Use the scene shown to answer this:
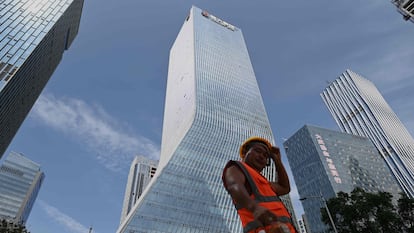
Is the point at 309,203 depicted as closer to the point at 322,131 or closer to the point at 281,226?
the point at 322,131

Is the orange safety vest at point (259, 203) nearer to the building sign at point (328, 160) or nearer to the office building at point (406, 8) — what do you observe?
the office building at point (406, 8)

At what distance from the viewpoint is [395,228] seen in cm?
1919

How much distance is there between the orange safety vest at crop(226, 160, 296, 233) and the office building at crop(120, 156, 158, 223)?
11055 cm

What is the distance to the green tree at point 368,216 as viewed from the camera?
1903 cm

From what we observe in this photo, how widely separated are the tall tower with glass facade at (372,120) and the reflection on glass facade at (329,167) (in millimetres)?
20666

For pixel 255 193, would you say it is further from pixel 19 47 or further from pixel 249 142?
pixel 19 47

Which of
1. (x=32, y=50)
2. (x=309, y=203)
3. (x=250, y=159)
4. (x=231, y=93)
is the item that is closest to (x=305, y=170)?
(x=309, y=203)

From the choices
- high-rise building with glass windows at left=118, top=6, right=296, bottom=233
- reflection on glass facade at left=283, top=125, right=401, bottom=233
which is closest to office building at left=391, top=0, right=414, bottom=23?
high-rise building with glass windows at left=118, top=6, right=296, bottom=233

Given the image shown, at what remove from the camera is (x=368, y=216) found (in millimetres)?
19766

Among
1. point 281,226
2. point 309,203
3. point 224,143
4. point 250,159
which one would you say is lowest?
point 281,226

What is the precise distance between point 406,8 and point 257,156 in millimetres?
60563

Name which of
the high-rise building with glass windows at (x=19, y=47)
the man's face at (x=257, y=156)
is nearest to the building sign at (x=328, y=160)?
the high-rise building with glass windows at (x=19, y=47)

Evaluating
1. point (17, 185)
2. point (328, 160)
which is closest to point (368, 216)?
point (328, 160)

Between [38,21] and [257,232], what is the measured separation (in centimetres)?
5613
